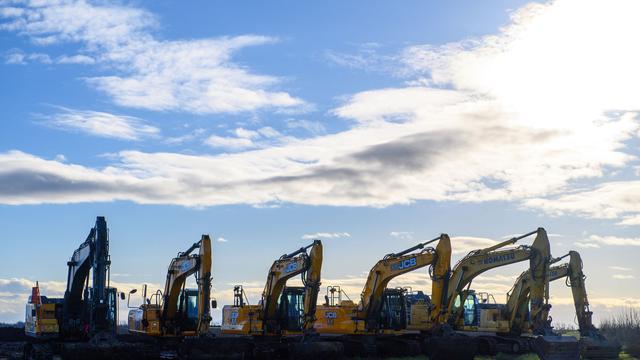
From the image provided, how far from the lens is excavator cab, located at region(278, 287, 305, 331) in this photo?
38250 mm

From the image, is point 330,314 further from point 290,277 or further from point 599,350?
point 599,350

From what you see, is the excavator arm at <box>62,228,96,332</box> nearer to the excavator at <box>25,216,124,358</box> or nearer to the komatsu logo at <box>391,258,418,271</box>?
the excavator at <box>25,216,124,358</box>

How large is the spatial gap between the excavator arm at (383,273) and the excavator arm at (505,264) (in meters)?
2.14

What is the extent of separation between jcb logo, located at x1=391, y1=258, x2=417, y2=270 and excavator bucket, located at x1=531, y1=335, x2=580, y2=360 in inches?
316

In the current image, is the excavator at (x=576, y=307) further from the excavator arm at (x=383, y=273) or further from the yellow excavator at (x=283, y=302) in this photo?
the yellow excavator at (x=283, y=302)

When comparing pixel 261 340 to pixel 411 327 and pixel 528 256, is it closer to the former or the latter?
pixel 411 327

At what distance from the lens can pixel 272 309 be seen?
125 ft

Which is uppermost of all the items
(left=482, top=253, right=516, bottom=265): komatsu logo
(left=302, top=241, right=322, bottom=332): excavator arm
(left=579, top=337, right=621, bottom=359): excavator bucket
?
(left=482, top=253, right=516, bottom=265): komatsu logo

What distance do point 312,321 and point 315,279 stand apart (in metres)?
1.78

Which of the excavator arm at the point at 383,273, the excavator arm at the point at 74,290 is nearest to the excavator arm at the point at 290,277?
the excavator arm at the point at 383,273

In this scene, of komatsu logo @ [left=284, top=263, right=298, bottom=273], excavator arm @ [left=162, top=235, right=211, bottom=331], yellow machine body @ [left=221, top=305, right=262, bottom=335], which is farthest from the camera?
yellow machine body @ [left=221, top=305, right=262, bottom=335]

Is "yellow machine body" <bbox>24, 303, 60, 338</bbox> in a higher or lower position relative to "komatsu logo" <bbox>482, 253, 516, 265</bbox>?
lower

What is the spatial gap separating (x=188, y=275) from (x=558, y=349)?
15213 mm

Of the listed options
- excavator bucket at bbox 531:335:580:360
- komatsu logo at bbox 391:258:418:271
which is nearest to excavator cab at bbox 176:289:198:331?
Answer: komatsu logo at bbox 391:258:418:271
